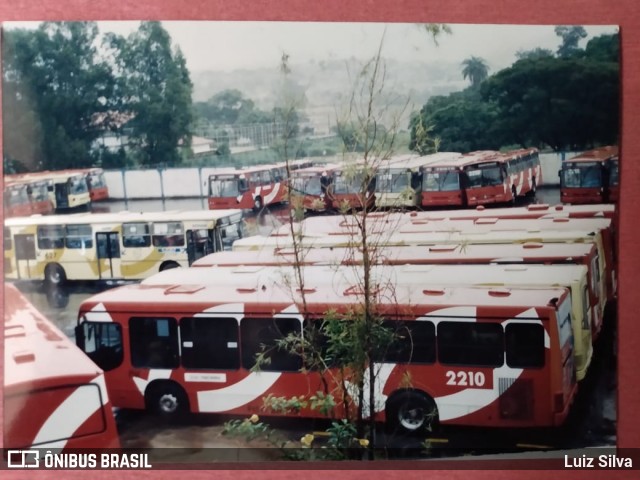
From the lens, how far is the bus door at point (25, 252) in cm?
246

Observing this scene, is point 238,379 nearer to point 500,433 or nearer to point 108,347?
point 108,347

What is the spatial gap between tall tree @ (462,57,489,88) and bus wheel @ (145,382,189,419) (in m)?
1.58

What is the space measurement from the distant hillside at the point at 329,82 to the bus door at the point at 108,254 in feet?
2.05

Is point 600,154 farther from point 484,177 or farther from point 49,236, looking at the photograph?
point 49,236

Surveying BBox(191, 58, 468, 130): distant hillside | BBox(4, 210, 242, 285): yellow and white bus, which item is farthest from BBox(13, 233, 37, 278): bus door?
BBox(191, 58, 468, 130): distant hillside

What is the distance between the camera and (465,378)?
2.41 meters

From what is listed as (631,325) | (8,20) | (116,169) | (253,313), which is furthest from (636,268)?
(8,20)

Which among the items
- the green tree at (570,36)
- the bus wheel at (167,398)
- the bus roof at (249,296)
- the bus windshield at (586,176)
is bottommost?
the bus wheel at (167,398)

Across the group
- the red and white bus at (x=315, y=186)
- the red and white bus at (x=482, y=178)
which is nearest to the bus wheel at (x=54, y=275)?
the red and white bus at (x=315, y=186)

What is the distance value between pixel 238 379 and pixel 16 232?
0.98 m

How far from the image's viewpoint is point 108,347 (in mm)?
2461

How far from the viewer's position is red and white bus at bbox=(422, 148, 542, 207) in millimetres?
2510

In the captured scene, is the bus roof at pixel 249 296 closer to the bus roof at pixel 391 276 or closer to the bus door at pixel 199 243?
the bus roof at pixel 391 276

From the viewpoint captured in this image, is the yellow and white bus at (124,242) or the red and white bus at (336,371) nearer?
the red and white bus at (336,371)
